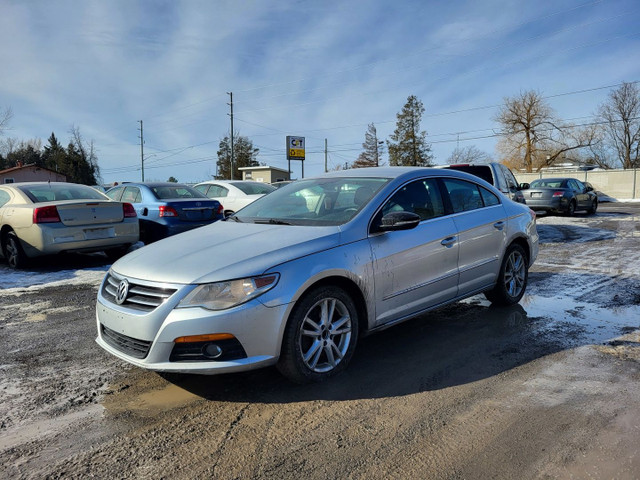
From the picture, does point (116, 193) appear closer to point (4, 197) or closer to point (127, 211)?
point (4, 197)

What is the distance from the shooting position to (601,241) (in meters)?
11.1

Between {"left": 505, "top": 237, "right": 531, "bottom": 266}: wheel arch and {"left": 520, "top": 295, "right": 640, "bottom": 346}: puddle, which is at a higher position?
{"left": 505, "top": 237, "right": 531, "bottom": 266}: wheel arch

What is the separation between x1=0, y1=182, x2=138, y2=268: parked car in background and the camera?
730cm

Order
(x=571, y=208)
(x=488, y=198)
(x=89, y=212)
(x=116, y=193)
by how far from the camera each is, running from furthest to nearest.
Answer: (x=571, y=208) → (x=116, y=193) → (x=89, y=212) → (x=488, y=198)

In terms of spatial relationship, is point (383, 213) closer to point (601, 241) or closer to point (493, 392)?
point (493, 392)

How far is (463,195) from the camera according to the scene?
482 cm

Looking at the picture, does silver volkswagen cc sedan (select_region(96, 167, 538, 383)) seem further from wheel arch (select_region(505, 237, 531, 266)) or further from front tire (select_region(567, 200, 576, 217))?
front tire (select_region(567, 200, 576, 217))

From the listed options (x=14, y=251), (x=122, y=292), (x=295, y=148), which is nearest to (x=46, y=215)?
(x=14, y=251)

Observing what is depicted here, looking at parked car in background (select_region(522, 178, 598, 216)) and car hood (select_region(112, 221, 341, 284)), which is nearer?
car hood (select_region(112, 221, 341, 284))

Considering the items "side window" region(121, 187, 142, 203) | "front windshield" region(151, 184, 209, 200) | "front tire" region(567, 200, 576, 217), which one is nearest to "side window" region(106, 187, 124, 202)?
"side window" region(121, 187, 142, 203)

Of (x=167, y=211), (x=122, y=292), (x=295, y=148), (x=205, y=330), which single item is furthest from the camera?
(x=295, y=148)

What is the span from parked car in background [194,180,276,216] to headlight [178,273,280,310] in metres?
8.41

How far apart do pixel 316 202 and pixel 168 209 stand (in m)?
5.53

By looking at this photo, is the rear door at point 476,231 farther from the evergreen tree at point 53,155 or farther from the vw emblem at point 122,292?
the evergreen tree at point 53,155
